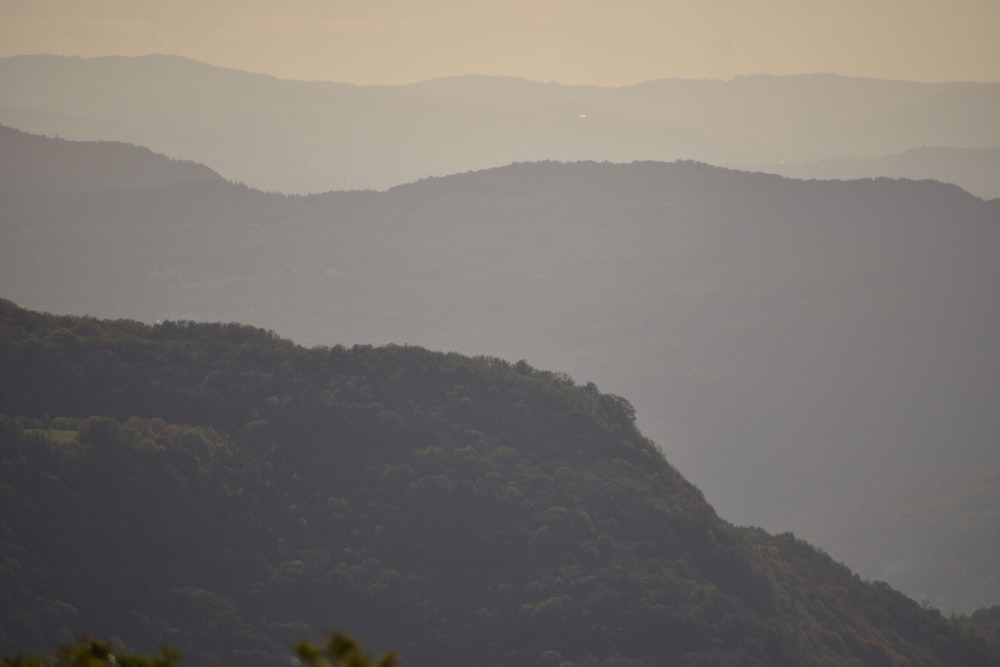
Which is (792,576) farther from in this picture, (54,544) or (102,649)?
(102,649)

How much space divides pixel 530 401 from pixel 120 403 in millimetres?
18176

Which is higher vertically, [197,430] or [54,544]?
[197,430]

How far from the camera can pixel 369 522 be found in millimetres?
56375

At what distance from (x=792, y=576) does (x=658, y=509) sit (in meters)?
8.89

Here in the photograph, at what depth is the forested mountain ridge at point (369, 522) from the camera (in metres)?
48.2

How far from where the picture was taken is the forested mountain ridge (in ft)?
158

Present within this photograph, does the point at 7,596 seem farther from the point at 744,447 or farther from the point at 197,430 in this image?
the point at 744,447

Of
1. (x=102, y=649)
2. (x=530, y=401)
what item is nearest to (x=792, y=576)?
(x=530, y=401)

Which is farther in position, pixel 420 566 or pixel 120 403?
pixel 120 403

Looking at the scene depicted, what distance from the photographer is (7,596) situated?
4347cm

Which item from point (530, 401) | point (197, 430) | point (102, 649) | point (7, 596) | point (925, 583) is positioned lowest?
point (102, 649)

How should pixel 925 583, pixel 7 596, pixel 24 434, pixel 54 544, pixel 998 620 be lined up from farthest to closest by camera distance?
pixel 925 583 → pixel 998 620 → pixel 24 434 → pixel 54 544 → pixel 7 596

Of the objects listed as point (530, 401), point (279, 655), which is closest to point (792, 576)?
point (530, 401)

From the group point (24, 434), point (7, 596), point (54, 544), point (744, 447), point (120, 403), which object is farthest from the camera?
point (744, 447)
